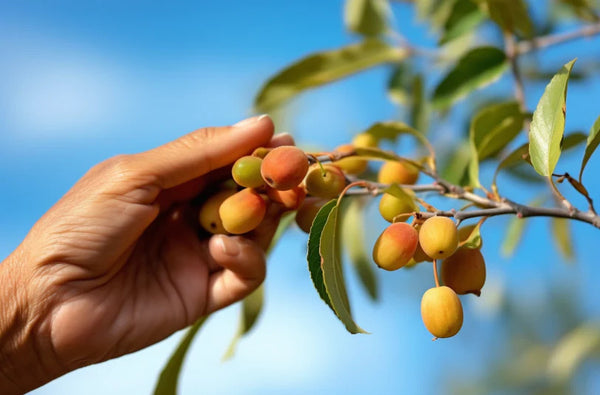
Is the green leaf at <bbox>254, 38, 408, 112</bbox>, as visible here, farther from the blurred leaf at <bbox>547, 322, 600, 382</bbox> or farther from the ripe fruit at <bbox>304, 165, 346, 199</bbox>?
the blurred leaf at <bbox>547, 322, 600, 382</bbox>

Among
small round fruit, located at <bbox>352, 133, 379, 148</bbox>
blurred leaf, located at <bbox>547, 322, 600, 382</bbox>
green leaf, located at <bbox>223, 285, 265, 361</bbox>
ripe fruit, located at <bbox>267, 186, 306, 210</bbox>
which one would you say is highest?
ripe fruit, located at <bbox>267, 186, 306, 210</bbox>

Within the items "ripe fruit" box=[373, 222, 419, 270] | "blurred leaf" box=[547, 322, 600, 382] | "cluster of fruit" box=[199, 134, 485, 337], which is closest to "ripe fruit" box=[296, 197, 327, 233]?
"cluster of fruit" box=[199, 134, 485, 337]

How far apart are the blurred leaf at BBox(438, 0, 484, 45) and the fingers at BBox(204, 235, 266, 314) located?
89 cm

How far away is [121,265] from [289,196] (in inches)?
20.4

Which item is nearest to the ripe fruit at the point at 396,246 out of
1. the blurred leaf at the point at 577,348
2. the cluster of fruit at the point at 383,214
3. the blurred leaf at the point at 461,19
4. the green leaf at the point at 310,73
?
the cluster of fruit at the point at 383,214

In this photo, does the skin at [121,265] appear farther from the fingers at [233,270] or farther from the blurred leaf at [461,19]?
the blurred leaf at [461,19]

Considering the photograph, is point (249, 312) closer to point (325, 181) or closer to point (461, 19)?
point (325, 181)

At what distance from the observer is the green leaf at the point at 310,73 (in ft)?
5.83

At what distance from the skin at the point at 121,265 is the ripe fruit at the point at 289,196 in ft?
0.29

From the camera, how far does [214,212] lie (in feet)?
4.34

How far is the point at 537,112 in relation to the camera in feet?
3.63

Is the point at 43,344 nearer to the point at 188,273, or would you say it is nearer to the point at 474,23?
the point at 188,273

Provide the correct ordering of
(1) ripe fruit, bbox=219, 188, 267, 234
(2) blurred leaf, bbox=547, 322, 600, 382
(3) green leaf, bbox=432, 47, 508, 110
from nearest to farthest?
1. (1) ripe fruit, bbox=219, 188, 267, 234
2. (3) green leaf, bbox=432, 47, 508, 110
3. (2) blurred leaf, bbox=547, 322, 600, 382

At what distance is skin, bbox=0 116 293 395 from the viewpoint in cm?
131
